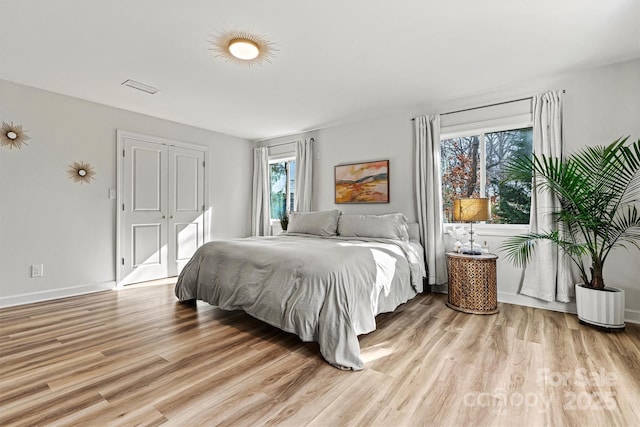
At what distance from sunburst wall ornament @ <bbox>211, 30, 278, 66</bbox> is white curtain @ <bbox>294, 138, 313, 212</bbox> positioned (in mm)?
2198

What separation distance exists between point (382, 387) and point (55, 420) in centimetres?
164

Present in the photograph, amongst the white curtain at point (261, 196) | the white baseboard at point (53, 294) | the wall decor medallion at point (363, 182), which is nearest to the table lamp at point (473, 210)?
the wall decor medallion at point (363, 182)

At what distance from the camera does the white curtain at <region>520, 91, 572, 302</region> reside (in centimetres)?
294

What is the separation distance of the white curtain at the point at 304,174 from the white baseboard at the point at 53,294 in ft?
9.26

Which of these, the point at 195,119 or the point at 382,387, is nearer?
the point at 382,387

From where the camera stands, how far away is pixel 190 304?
324cm

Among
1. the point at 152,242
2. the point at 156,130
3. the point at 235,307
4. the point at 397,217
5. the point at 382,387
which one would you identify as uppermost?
the point at 156,130

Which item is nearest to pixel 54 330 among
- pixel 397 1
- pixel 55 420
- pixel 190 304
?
pixel 190 304

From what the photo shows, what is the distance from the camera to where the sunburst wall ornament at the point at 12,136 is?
10.4ft

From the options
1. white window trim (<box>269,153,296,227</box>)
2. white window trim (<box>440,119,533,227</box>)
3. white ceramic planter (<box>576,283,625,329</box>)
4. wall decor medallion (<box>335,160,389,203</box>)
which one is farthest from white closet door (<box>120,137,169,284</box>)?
white ceramic planter (<box>576,283,625,329</box>)

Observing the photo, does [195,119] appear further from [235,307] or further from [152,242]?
[235,307]

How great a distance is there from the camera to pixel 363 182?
437 centimetres

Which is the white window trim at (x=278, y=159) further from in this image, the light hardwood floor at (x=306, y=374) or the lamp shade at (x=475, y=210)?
the lamp shade at (x=475, y=210)

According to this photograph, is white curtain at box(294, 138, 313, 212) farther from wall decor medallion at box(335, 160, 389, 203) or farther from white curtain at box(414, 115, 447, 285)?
white curtain at box(414, 115, 447, 285)
